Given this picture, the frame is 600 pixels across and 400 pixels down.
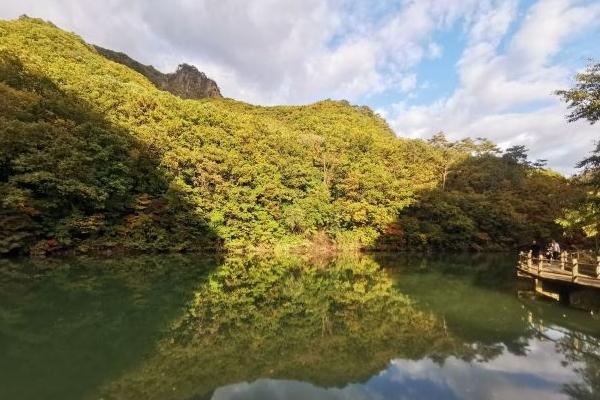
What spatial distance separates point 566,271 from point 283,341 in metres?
11.7

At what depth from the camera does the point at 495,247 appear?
148ft

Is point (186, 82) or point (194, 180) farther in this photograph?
point (186, 82)

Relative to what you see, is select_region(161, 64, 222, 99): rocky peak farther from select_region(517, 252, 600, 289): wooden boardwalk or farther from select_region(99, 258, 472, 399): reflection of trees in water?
select_region(517, 252, 600, 289): wooden boardwalk

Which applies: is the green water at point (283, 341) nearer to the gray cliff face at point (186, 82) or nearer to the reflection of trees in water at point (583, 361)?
the reflection of trees in water at point (583, 361)

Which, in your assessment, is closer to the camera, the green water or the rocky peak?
the green water

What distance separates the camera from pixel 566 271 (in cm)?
1602

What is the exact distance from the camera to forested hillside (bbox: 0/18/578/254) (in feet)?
88.6

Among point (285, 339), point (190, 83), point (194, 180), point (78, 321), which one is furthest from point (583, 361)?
point (190, 83)

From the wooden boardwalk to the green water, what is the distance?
102 centimetres

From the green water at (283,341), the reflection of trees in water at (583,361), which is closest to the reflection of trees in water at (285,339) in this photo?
the green water at (283,341)

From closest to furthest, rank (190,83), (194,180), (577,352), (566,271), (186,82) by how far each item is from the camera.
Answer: (577,352), (566,271), (194,180), (186,82), (190,83)

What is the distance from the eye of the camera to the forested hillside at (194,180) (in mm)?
27000

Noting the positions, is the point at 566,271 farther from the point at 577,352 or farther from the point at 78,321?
the point at 78,321

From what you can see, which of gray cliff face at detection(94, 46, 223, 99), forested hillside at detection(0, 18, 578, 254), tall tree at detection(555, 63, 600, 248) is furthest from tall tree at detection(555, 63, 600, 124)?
gray cliff face at detection(94, 46, 223, 99)
